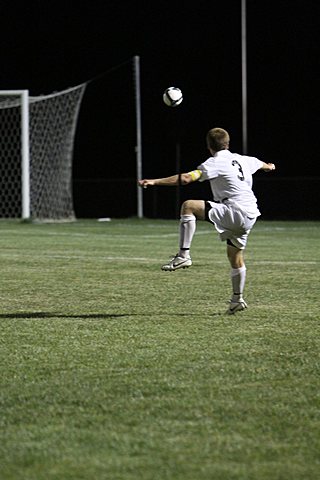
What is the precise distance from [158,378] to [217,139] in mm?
3531

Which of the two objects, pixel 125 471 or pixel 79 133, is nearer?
pixel 125 471

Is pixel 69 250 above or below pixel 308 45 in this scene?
below

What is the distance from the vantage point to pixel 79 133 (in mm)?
41688

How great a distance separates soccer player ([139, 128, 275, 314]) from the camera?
9.37m

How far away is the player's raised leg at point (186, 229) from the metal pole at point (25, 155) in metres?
17.8

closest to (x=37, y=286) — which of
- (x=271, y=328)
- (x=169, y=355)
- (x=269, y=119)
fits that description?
(x=271, y=328)

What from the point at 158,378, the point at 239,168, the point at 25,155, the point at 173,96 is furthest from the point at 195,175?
the point at 25,155

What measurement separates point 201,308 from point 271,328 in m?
1.55

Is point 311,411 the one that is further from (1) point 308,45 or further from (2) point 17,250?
(1) point 308,45

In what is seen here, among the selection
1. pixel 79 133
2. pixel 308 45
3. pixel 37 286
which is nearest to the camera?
pixel 37 286

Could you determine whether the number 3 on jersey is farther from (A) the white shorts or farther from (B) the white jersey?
(A) the white shorts

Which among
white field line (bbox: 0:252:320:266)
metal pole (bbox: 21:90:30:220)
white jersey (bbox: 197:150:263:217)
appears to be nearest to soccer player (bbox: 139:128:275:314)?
white jersey (bbox: 197:150:263:217)

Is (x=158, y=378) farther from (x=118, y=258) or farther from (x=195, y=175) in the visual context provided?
(x=118, y=258)

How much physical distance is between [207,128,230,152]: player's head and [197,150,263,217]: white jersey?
0.05 m
